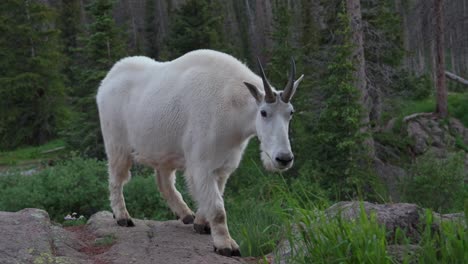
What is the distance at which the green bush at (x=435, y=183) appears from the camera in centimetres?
1076

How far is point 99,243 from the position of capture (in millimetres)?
5625

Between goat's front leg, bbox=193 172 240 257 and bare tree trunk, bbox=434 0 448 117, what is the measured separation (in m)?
16.1

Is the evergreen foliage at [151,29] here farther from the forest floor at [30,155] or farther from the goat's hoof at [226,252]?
the goat's hoof at [226,252]

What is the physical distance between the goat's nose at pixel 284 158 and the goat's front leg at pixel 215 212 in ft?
3.44

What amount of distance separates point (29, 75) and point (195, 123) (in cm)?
2597

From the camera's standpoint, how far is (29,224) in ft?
18.7

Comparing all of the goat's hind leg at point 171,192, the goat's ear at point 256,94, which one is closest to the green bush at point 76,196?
the goat's hind leg at point 171,192

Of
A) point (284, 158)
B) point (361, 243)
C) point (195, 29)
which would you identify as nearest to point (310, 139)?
point (284, 158)

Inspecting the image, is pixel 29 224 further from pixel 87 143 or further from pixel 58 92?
pixel 58 92

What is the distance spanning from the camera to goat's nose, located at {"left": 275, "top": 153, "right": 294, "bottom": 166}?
15.2ft

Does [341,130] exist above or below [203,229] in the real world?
below

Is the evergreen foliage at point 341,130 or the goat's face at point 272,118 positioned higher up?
the goat's face at point 272,118

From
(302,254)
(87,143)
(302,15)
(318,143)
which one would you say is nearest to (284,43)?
(318,143)

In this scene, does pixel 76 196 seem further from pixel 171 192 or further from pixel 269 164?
pixel 269 164
